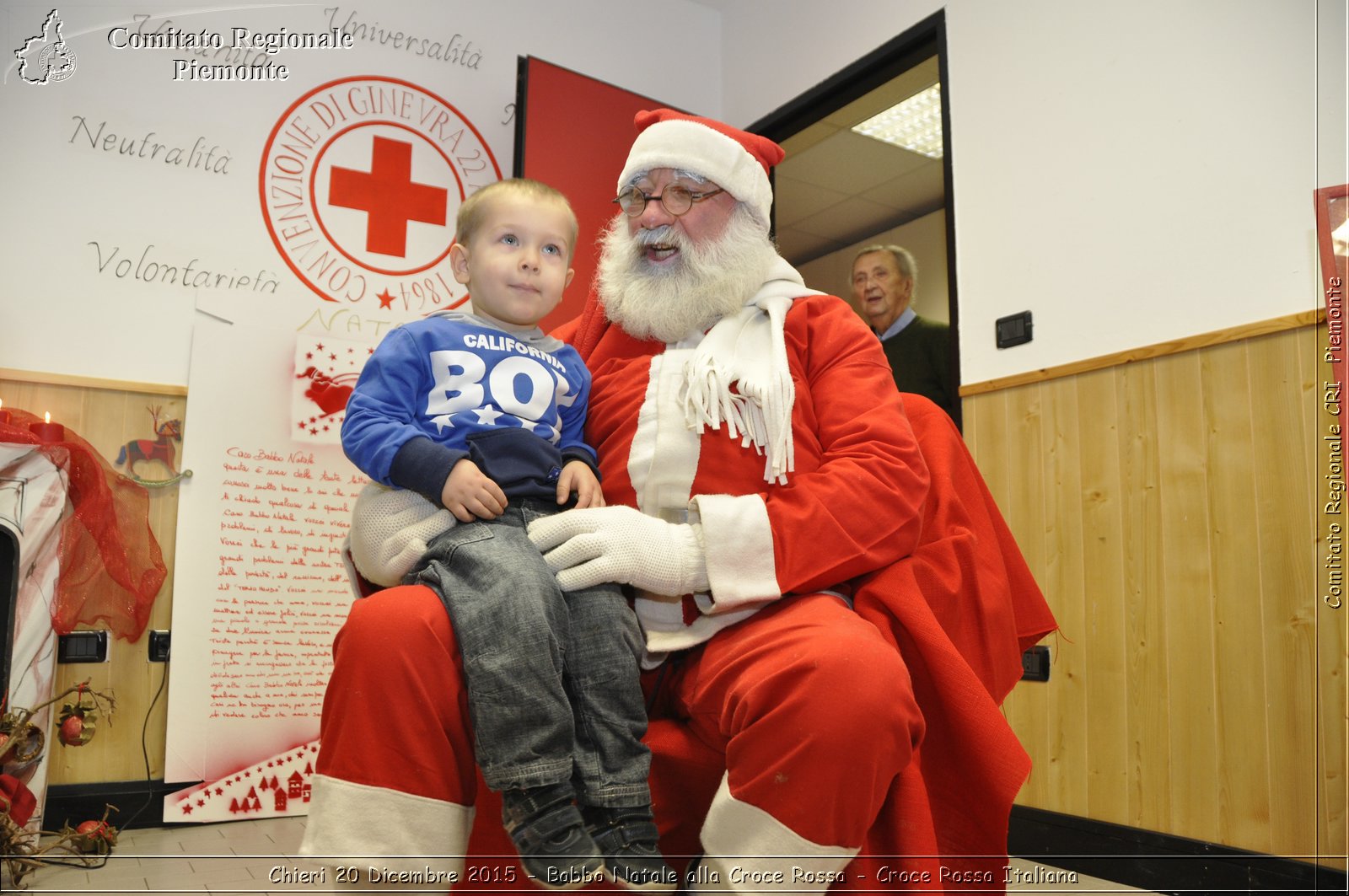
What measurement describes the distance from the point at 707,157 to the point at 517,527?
0.77 meters

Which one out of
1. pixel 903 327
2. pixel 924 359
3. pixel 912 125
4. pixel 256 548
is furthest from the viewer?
pixel 912 125

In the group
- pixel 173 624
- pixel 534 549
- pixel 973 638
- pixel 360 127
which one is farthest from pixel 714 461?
pixel 360 127

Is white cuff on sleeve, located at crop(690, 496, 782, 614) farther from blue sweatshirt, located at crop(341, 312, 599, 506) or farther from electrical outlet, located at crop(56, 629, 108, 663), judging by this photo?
electrical outlet, located at crop(56, 629, 108, 663)

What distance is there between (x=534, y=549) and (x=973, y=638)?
0.62 meters

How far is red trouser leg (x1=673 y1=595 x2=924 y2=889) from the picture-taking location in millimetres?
1006

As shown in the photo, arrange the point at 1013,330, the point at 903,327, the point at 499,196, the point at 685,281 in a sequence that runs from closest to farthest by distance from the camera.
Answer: the point at 499,196, the point at 685,281, the point at 1013,330, the point at 903,327

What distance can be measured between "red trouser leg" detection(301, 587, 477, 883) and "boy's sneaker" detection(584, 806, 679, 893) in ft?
0.56

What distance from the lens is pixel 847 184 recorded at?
4.62 metres

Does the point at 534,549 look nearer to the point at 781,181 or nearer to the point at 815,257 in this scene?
the point at 781,181

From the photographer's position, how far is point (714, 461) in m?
1.41

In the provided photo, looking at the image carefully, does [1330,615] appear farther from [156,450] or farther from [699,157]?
[156,450]

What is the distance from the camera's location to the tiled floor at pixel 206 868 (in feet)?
6.37

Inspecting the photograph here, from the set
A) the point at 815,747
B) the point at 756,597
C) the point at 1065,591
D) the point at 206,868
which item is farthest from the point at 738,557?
the point at 206,868

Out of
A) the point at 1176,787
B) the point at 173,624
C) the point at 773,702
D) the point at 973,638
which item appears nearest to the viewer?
→ the point at 773,702
